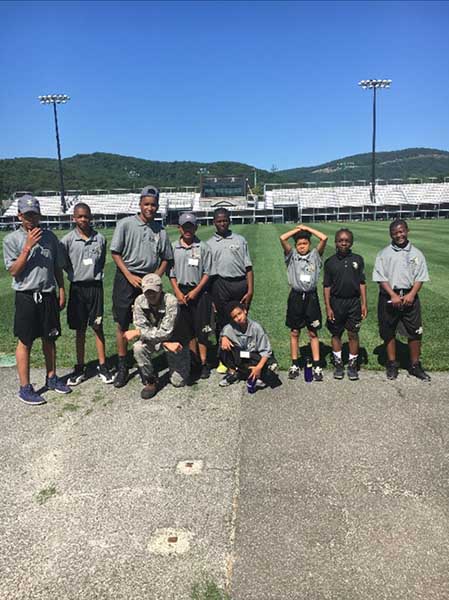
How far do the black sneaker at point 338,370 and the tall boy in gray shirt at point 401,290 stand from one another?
0.53 metres

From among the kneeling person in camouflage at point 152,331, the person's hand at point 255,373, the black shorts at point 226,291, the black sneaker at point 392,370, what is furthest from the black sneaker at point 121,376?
the black sneaker at point 392,370

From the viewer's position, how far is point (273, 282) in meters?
12.3

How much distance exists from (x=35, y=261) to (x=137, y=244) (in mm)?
1122

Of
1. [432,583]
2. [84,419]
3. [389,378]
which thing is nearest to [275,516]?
[432,583]

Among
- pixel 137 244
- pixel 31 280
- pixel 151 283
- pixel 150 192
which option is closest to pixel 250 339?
pixel 151 283

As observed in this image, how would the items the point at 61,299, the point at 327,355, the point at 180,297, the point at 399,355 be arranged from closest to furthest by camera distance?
the point at 61,299, the point at 180,297, the point at 399,355, the point at 327,355

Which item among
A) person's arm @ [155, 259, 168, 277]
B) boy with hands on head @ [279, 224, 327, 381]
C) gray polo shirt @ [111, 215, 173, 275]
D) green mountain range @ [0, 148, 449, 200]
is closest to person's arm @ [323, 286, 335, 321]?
boy with hands on head @ [279, 224, 327, 381]

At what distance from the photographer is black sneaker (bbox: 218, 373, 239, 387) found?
204 inches

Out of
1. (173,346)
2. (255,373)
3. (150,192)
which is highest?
(150,192)

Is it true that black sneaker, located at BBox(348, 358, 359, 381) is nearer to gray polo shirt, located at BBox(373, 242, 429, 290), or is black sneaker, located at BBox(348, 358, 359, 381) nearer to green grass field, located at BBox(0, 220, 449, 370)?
green grass field, located at BBox(0, 220, 449, 370)

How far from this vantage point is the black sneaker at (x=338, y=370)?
17.4 feet

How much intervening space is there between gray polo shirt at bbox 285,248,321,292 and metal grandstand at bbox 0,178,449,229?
2067 inches

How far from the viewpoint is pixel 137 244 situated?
5227 mm

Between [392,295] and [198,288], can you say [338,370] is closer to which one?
[392,295]
